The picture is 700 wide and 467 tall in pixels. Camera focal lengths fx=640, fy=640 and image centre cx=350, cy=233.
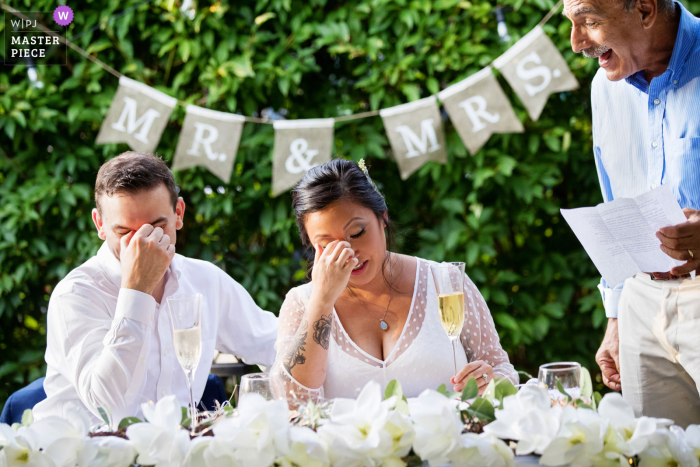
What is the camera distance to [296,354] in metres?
1.72

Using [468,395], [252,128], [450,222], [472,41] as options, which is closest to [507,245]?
[450,222]

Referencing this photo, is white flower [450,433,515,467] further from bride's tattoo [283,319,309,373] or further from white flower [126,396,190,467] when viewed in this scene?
bride's tattoo [283,319,309,373]

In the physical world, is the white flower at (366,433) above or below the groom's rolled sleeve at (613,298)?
below

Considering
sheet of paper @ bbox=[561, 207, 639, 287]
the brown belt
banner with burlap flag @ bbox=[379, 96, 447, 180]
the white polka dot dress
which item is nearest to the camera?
sheet of paper @ bbox=[561, 207, 639, 287]

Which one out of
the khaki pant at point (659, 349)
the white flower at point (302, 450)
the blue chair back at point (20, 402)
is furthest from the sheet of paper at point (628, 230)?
the blue chair back at point (20, 402)

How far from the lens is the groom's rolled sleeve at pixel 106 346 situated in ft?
5.66

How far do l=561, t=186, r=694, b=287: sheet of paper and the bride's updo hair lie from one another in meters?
0.59

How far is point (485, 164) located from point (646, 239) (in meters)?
1.50

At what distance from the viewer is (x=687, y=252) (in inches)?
59.4

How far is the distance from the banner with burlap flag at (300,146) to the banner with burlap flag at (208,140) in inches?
7.6

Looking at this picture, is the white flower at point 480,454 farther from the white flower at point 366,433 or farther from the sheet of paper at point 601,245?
the sheet of paper at point 601,245

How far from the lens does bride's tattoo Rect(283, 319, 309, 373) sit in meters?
1.71

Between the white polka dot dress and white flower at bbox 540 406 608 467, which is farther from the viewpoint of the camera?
the white polka dot dress

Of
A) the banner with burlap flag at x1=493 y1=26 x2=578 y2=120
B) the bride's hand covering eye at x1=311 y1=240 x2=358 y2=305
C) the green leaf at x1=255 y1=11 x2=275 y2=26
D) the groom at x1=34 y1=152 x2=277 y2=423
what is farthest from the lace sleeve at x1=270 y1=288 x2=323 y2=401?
the green leaf at x1=255 y1=11 x2=275 y2=26
